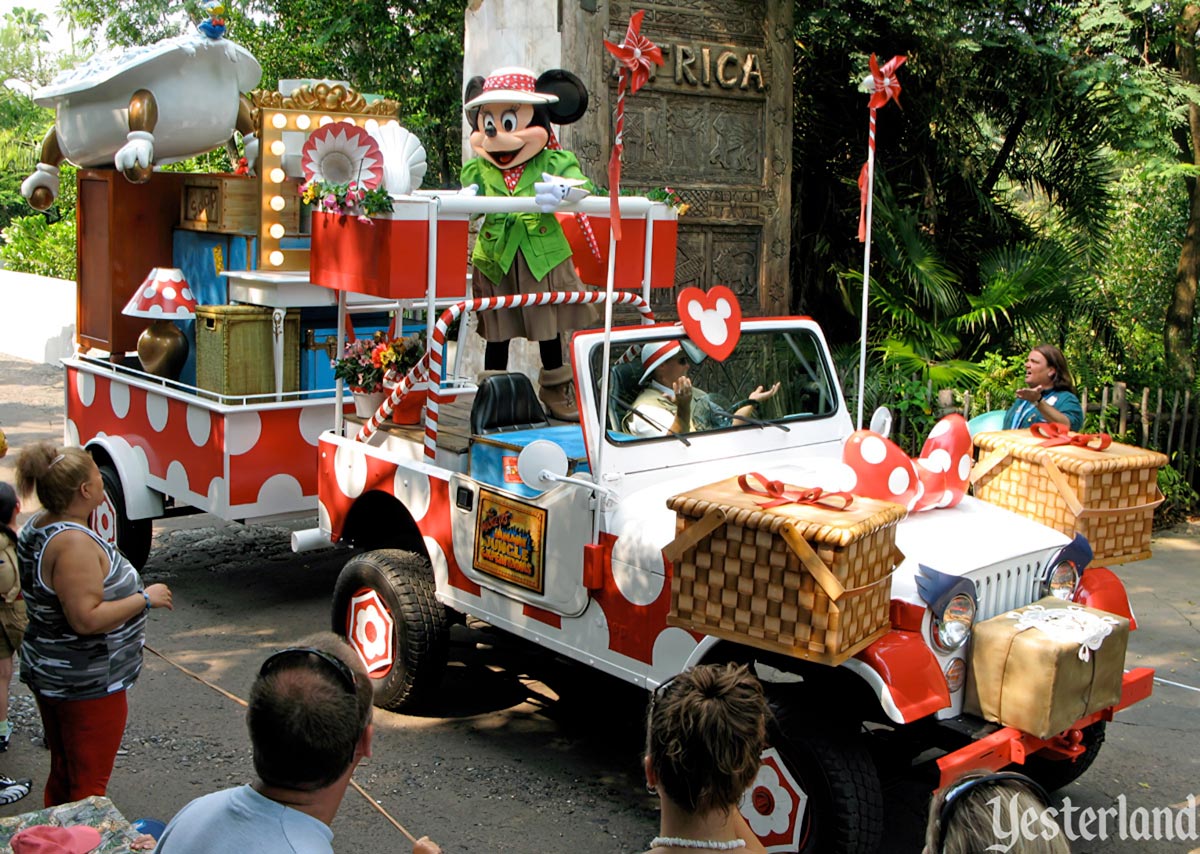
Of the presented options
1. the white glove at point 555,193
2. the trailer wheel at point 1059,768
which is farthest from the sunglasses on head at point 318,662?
the white glove at point 555,193

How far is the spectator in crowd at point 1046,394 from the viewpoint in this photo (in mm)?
6082

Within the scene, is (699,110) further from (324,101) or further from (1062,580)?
(1062,580)

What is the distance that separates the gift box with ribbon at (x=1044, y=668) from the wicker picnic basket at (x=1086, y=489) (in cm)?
67

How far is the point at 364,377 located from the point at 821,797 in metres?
3.24

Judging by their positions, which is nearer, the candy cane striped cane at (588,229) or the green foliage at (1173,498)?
the candy cane striped cane at (588,229)

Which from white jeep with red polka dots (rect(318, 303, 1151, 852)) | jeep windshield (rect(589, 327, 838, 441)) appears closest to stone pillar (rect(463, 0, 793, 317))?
white jeep with red polka dots (rect(318, 303, 1151, 852))

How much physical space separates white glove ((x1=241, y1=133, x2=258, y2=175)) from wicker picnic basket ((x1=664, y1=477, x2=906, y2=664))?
4431mm

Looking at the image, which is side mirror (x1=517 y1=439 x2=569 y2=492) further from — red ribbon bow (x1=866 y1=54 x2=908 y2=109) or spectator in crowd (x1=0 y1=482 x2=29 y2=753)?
red ribbon bow (x1=866 y1=54 x2=908 y2=109)

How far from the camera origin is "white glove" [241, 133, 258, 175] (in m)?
7.51

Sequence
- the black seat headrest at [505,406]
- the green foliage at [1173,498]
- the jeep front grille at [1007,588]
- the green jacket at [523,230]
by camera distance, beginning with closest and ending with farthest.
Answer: the jeep front grille at [1007,588] < the black seat headrest at [505,406] < the green jacket at [523,230] < the green foliage at [1173,498]

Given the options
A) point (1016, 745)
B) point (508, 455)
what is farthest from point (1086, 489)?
point (508, 455)

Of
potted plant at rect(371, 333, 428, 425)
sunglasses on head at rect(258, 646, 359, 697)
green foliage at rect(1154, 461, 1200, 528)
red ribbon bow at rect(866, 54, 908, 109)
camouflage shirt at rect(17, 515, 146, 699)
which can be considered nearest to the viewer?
sunglasses on head at rect(258, 646, 359, 697)

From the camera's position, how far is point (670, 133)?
401 inches

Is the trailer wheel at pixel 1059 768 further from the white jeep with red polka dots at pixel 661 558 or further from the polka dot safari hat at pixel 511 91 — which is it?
the polka dot safari hat at pixel 511 91
